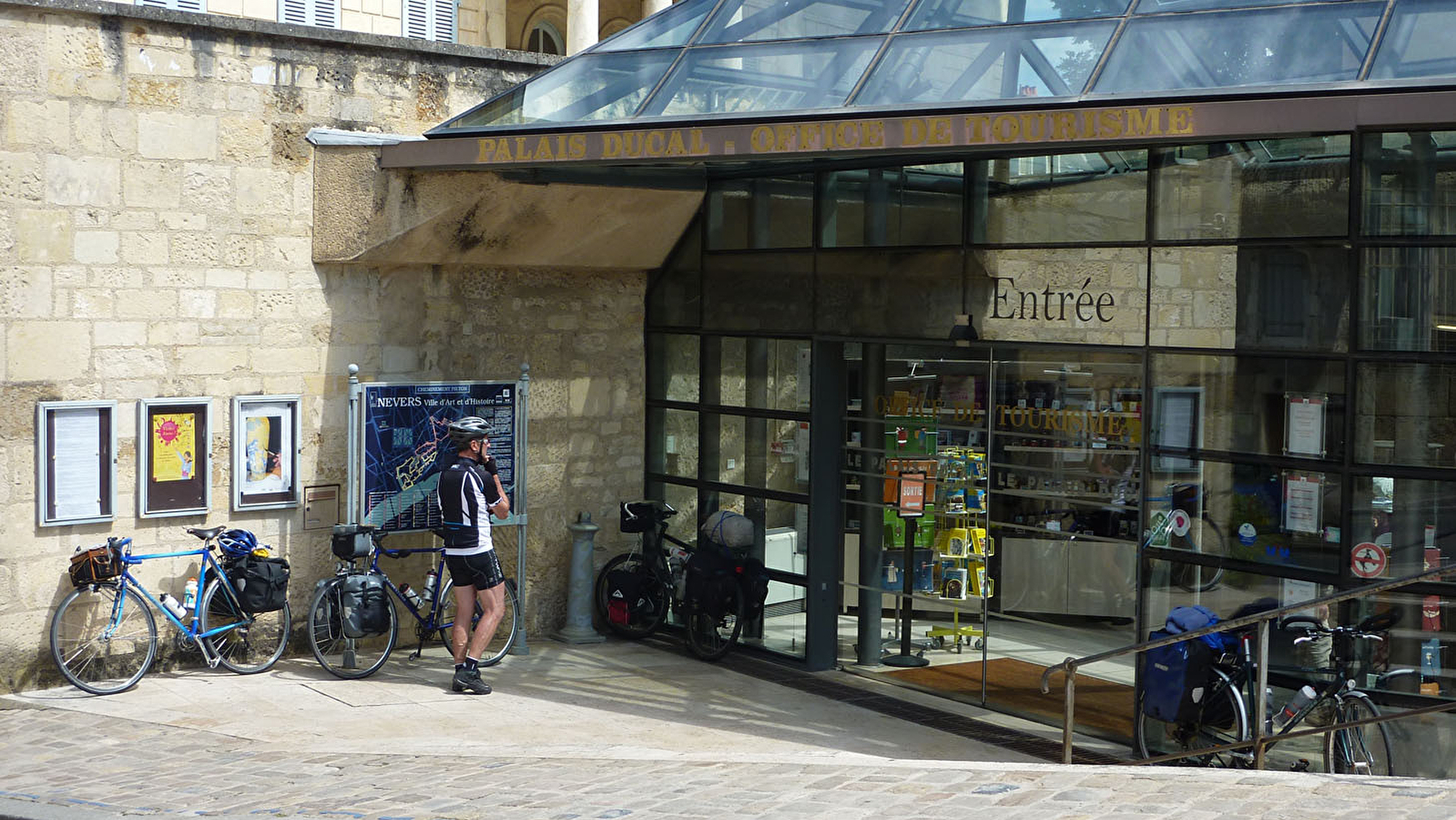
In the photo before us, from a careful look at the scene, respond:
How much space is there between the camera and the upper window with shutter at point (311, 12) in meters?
15.3

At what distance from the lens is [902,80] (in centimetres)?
845

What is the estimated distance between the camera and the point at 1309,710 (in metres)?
8.00

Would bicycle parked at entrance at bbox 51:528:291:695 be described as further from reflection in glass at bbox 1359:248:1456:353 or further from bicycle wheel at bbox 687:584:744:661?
reflection in glass at bbox 1359:248:1456:353

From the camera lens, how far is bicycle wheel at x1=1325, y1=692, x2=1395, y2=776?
7.81 m

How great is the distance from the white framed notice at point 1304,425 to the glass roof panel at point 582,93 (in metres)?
4.02

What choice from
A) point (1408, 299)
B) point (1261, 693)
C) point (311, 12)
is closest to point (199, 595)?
point (1261, 693)

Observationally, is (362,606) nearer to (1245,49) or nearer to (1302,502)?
(1302,502)

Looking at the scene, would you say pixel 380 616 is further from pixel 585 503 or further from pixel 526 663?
pixel 585 503

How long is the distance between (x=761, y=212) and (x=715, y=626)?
2.99m

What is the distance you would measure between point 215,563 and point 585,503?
3120 millimetres

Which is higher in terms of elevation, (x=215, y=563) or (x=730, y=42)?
(x=730, y=42)

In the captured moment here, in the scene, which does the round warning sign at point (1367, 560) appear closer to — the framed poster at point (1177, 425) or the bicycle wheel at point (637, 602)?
the framed poster at point (1177, 425)

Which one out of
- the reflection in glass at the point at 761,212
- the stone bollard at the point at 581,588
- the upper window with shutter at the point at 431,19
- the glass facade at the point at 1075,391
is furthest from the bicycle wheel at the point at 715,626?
the upper window with shutter at the point at 431,19

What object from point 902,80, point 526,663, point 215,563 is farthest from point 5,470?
point 902,80
